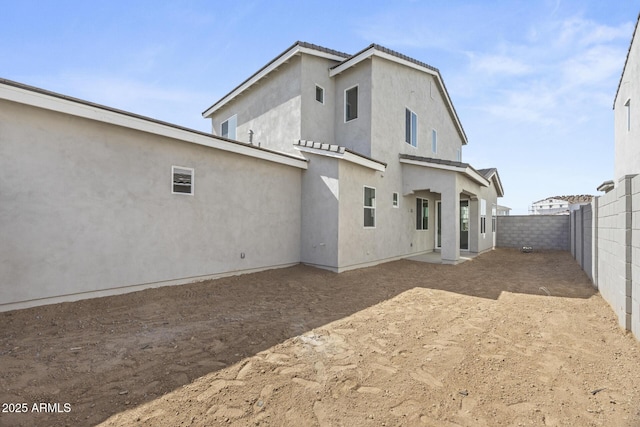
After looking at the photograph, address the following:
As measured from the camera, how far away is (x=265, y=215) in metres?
8.61

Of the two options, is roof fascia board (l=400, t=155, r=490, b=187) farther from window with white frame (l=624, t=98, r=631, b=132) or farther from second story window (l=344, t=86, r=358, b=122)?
window with white frame (l=624, t=98, r=631, b=132)

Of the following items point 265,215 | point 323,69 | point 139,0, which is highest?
point 323,69

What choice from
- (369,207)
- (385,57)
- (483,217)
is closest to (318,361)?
(369,207)

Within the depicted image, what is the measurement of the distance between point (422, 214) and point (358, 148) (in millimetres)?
5245

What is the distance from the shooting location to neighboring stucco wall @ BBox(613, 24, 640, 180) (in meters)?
9.01

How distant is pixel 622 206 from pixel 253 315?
6282 millimetres

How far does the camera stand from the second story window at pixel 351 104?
11445 millimetres

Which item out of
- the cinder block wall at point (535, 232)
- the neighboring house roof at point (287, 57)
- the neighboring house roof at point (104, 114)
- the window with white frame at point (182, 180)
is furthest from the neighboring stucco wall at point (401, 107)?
the window with white frame at point (182, 180)

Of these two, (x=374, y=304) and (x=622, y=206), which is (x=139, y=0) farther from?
(x=622, y=206)

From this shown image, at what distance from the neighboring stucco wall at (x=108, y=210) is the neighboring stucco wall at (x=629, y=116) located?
12328 millimetres

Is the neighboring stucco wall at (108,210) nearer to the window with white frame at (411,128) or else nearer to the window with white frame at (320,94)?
the window with white frame at (320,94)

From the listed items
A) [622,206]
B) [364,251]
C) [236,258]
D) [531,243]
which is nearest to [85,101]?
[236,258]

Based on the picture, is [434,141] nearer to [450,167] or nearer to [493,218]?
[450,167]

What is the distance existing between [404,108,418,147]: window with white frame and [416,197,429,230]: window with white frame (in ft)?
8.96
